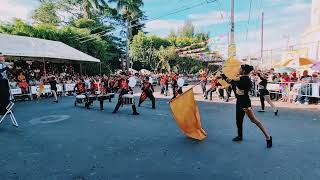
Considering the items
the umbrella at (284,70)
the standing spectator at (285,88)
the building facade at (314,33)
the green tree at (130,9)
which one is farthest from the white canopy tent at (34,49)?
the green tree at (130,9)

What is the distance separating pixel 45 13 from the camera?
52.6 metres

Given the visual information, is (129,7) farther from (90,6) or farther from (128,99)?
(128,99)

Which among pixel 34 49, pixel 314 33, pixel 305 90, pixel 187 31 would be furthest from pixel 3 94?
pixel 187 31

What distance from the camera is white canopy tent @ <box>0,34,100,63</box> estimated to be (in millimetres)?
22953

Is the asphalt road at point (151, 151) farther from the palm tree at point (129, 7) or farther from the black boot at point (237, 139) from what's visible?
the palm tree at point (129, 7)

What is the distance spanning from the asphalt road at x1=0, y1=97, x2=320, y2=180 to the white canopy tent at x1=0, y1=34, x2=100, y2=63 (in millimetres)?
13269

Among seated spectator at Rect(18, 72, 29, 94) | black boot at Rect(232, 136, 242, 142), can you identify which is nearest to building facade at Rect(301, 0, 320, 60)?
seated spectator at Rect(18, 72, 29, 94)

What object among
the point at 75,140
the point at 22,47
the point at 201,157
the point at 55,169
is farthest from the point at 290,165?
the point at 22,47

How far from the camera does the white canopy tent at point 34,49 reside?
2295cm

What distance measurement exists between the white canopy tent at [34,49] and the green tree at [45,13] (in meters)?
24.4

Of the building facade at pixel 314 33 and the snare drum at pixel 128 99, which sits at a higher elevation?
the building facade at pixel 314 33

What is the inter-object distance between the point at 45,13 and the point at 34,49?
29927 mm

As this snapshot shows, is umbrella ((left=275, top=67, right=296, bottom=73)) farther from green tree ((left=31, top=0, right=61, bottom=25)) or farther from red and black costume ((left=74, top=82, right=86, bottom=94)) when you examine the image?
green tree ((left=31, top=0, right=61, bottom=25))

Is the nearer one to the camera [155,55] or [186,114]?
[186,114]
